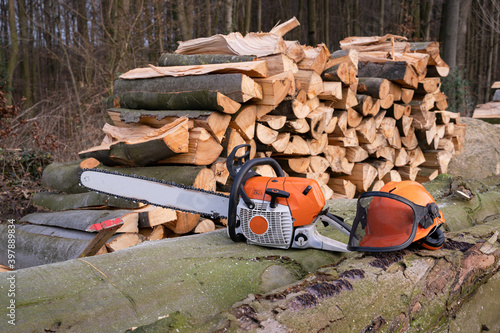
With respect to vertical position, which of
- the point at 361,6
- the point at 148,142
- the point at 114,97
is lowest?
the point at 148,142

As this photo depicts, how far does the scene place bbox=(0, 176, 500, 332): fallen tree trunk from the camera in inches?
51.8

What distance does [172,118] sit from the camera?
3508mm

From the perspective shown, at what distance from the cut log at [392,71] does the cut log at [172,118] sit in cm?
259

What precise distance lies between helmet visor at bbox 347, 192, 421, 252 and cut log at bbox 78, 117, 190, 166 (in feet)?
5.60

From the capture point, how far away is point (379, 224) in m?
1.80

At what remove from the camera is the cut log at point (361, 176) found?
513 cm

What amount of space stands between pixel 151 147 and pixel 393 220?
6.60 ft

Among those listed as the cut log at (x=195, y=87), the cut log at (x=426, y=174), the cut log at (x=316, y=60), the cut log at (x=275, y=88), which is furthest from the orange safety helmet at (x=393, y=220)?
the cut log at (x=426, y=174)

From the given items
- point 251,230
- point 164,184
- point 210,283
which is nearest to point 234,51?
point 164,184

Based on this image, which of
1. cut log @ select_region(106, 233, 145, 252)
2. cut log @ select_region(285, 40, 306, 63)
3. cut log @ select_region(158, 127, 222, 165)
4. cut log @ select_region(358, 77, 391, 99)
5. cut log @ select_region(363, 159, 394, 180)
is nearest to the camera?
cut log @ select_region(106, 233, 145, 252)

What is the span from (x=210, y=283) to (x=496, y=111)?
9141 mm

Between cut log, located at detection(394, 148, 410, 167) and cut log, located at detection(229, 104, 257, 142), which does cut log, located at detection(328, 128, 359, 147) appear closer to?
cut log, located at detection(394, 148, 410, 167)

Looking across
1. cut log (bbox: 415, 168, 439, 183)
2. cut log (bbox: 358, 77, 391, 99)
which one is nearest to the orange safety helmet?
cut log (bbox: 358, 77, 391, 99)

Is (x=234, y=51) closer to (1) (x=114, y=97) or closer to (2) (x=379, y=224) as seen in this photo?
(1) (x=114, y=97)
